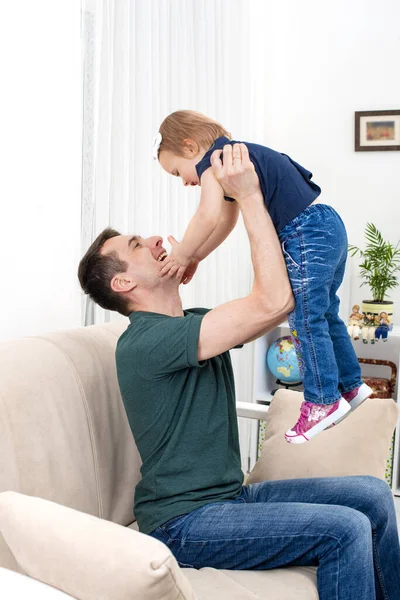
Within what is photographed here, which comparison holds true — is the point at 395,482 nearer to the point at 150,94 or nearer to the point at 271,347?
the point at 271,347

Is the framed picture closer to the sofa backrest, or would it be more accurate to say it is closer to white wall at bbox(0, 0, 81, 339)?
white wall at bbox(0, 0, 81, 339)

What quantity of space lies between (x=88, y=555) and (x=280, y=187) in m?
0.95

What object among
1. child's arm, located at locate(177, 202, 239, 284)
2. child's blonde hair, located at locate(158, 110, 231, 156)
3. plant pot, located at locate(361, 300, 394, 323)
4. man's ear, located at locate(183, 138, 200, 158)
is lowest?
plant pot, located at locate(361, 300, 394, 323)

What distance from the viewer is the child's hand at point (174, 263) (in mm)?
1747

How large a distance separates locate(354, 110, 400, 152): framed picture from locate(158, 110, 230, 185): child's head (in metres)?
2.02

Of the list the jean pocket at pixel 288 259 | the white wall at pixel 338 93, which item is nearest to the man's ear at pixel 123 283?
the jean pocket at pixel 288 259

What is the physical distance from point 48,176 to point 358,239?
219cm

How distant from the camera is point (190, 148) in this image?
1.83 m

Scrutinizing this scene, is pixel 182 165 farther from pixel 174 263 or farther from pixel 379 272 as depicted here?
pixel 379 272

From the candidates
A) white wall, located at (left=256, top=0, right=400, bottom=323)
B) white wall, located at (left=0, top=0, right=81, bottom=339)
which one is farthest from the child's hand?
white wall, located at (left=256, top=0, right=400, bottom=323)

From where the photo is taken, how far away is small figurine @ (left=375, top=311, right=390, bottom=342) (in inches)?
125

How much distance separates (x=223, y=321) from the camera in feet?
5.16

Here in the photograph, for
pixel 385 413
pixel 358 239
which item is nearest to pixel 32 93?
pixel 385 413

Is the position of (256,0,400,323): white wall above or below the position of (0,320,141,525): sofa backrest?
above
